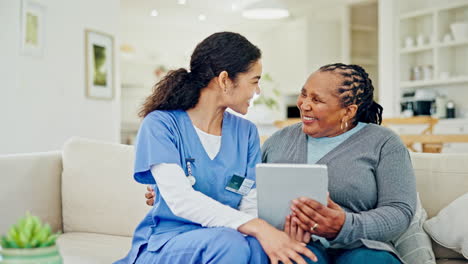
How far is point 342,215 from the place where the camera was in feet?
4.93

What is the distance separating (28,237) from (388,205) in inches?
42.0

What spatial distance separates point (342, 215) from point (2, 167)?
134cm

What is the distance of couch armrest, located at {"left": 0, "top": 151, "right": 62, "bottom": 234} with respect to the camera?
207 centimetres

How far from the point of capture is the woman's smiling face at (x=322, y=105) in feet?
5.78

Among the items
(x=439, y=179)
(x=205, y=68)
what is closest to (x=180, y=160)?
(x=205, y=68)

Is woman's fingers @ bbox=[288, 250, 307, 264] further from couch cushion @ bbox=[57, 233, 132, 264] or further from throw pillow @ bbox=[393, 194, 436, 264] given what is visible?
couch cushion @ bbox=[57, 233, 132, 264]

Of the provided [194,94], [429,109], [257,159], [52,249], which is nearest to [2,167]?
[194,94]

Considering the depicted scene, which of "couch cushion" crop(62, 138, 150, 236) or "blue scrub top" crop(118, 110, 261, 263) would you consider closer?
"blue scrub top" crop(118, 110, 261, 263)

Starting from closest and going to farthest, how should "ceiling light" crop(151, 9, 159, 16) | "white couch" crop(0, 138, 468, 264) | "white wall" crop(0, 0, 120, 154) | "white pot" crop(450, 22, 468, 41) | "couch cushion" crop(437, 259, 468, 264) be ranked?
"couch cushion" crop(437, 259, 468, 264) → "white couch" crop(0, 138, 468, 264) → "white wall" crop(0, 0, 120, 154) → "white pot" crop(450, 22, 468, 41) → "ceiling light" crop(151, 9, 159, 16)

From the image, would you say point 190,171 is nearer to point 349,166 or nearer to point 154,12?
point 349,166

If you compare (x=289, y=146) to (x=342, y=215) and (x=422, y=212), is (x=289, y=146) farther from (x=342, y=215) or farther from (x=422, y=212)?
(x=422, y=212)

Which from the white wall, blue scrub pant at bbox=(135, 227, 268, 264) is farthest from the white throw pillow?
the white wall

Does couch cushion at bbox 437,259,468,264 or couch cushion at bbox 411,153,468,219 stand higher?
couch cushion at bbox 411,153,468,219

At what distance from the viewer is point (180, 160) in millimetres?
1611
